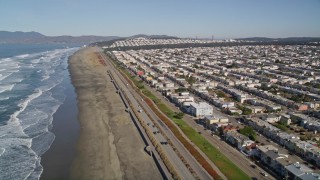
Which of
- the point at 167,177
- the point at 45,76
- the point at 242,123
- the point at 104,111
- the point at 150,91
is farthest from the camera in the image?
the point at 45,76

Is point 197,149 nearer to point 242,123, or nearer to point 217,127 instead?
point 217,127

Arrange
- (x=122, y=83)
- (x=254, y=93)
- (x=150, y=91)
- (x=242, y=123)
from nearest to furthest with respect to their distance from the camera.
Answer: (x=242, y=123) → (x=254, y=93) → (x=150, y=91) → (x=122, y=83)

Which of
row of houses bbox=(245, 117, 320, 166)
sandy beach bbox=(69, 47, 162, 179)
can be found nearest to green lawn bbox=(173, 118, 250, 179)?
sandy beach bbox=(69, 47, 162, 179)

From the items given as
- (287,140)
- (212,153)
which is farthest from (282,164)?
(287,140)

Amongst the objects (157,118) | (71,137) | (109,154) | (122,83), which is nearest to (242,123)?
(157,118)

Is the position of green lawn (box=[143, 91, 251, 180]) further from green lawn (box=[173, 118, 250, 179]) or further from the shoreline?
the shoreline
